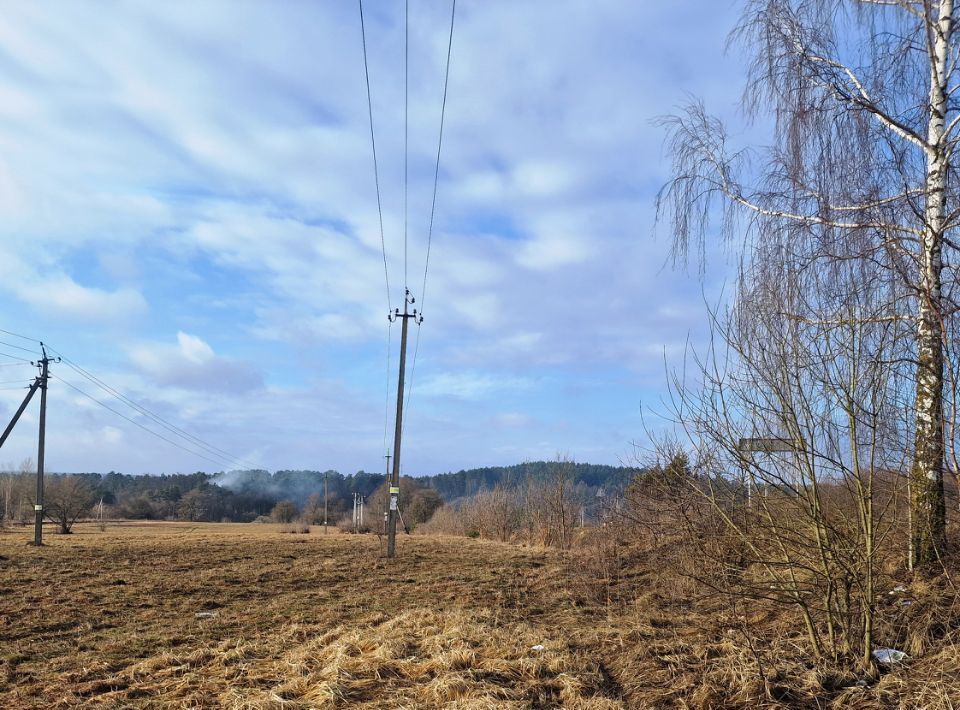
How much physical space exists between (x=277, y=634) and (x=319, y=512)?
5913 cm

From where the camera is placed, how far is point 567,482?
27.3 metres

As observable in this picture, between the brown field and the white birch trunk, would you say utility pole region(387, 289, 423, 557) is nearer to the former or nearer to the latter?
the brown field

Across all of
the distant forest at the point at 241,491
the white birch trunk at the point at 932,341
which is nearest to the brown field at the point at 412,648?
the white birch trunk at the point at 932,341

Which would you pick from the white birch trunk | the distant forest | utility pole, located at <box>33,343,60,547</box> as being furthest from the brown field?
the distant forest

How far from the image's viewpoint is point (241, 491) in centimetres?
9756

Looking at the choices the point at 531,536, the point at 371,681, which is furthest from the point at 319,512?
the point at 371,681

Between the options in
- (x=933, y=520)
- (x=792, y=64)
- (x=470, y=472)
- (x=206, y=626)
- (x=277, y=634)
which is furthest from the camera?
(x=470, y=472)

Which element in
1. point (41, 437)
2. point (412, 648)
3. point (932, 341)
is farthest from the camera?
point (41, 437)

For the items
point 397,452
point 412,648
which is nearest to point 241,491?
point 397,452

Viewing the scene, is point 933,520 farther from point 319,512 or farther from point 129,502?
point 129,502

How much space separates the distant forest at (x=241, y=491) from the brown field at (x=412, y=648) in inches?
936

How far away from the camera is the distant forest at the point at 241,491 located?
6656cm

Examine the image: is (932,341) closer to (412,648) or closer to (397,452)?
(412,648)

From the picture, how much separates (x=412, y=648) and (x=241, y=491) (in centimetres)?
9792
